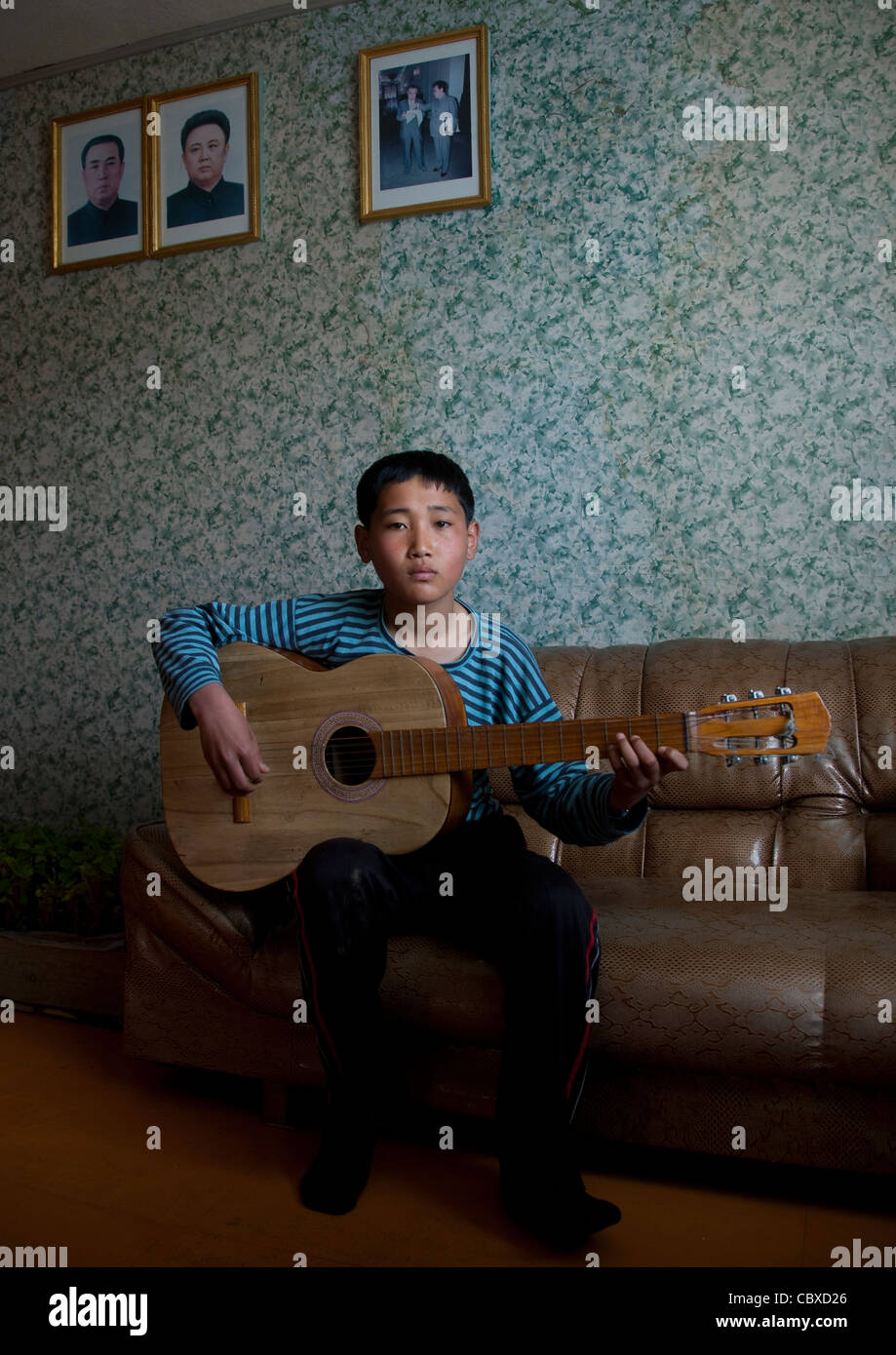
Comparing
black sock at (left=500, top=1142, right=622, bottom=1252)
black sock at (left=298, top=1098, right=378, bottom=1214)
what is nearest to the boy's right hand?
black sock at (left=298, top=1098, right=378, bottom=1214)

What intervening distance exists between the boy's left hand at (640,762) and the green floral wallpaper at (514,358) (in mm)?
1103

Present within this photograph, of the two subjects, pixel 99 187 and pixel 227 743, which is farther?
pixel 99 187

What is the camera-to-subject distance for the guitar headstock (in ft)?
4.23

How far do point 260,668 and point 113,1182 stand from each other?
85cm

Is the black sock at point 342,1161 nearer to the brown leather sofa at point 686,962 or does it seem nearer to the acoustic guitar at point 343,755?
the brown leather sofa at point 686,962

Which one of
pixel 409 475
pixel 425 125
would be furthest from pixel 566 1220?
pixel 425 125

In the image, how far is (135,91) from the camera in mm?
3004

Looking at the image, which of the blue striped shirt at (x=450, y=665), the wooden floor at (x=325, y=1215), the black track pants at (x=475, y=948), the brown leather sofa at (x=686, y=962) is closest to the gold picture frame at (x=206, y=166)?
the blue striped shirt at (x=450, y=665)

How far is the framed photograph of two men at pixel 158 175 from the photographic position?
2857mm

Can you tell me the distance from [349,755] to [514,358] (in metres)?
1.41

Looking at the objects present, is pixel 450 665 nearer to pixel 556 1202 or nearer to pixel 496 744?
pixel 496 744

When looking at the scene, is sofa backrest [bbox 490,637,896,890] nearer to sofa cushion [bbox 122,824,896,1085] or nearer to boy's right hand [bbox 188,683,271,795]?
sofa cushion [bbox 122,824,896,1085]

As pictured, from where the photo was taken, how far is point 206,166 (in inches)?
114
